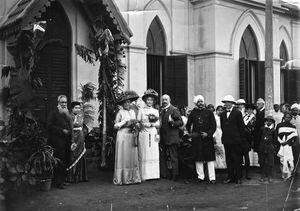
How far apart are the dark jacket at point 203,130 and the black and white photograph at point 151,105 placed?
18 millimetres

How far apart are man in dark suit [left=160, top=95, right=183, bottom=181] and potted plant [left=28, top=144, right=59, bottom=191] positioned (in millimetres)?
2174

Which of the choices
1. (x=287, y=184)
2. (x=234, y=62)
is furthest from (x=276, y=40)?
(x=287, y=184)

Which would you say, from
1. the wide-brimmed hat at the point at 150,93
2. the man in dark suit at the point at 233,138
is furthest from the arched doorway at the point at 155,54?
the man in dark suit at the point at 233,138

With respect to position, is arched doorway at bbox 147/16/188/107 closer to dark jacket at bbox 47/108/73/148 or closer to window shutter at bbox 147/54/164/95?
window shutter at bbox 147/54/164/95

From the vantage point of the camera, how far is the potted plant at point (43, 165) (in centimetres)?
561

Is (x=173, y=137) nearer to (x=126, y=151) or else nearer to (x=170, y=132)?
(x=170, y=132)

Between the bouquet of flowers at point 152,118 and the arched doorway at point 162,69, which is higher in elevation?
the arched doorway at point 162,69

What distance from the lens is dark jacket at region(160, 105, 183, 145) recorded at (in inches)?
291

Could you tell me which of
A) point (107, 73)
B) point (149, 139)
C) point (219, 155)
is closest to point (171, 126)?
point (149, 139)

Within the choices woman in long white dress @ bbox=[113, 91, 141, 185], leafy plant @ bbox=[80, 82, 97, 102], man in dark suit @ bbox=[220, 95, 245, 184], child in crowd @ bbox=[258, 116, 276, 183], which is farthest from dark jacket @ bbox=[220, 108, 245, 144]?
leafy plant @ bbox=[80, 82, 97, 102]

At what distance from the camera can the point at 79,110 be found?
23.8 ft

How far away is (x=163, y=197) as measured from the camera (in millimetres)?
5656

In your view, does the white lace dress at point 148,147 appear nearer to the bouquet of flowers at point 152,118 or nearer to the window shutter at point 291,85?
the bouquet of flowers at point 152,118

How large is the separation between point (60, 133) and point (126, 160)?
1166mm
